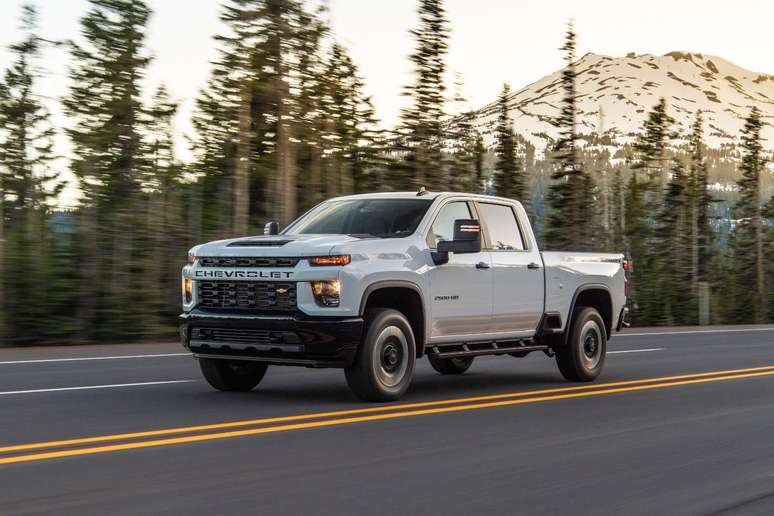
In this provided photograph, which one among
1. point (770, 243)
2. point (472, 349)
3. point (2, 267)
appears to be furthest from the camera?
point (770, 243)

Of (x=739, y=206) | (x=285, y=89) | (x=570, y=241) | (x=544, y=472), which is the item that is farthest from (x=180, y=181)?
(x=739, y=206)

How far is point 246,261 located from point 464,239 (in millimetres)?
2037

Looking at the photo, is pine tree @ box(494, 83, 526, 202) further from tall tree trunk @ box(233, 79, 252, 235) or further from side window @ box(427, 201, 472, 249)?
side window @ box(427, 201, 472, 249)

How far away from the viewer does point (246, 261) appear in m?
9.80

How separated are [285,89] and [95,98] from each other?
17.1 feet

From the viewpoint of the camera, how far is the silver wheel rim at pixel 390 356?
32.1 feet

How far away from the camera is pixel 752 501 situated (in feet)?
20.8

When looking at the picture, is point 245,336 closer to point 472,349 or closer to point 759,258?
point 472,349

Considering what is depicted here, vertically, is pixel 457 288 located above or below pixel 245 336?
above

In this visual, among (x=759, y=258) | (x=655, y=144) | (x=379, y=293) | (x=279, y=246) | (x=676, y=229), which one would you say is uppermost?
(x=655, y=144)

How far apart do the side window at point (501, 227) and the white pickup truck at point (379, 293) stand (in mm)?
16

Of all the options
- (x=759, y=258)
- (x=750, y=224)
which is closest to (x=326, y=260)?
(x=759, y=258)

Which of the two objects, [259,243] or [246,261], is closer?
[246,261]

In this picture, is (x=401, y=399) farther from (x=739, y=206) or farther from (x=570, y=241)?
(x=739, y=206)
